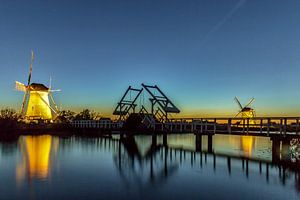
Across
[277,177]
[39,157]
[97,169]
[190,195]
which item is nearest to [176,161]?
[97,169]

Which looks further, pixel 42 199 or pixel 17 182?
pixel 17 182

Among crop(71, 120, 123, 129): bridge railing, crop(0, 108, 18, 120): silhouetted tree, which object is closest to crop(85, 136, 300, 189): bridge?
crop(71, 120, 123, 129): bridge railing

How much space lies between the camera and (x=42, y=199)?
11672mm

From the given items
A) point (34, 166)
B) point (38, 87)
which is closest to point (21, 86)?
point (38, 87)

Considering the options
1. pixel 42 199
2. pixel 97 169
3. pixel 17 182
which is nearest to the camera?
pixel 42 199

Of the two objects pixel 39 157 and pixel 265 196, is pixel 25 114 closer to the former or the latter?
pixel 39 157

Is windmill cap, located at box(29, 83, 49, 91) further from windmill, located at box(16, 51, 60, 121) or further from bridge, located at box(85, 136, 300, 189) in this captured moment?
bridge, located at box(85, 136, 300, 189)

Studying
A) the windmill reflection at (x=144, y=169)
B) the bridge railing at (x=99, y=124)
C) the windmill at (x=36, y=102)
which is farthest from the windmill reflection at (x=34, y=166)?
the windmill at (x=36, y=102)

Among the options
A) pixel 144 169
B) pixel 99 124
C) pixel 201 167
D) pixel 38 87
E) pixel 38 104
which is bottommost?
pixel 144 169

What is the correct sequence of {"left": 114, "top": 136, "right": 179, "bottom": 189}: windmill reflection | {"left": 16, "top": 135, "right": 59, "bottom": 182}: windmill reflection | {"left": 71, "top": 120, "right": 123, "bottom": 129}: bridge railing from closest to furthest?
{"left": 114, "top": 136, "right": 179, "bottom": 189}: windmill reflection < {"left": 16, "top": 135, "right": 59, "bottom": 182}: windmill reflection < {"left": 71, "top": 120, "right": 123, "bottom": 129}: bridge railing

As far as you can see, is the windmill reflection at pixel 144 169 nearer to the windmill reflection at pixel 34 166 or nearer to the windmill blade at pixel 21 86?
the windmill reflection at pixel 34 166

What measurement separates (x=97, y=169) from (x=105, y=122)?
29.3 meters

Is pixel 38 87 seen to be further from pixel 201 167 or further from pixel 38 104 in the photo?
pixel 201 167

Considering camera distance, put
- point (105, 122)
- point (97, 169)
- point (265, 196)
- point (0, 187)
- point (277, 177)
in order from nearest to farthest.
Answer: point (265, 196)
point (0, 187)
point (277, 177)
point (97, 169)
point (105, 122)
